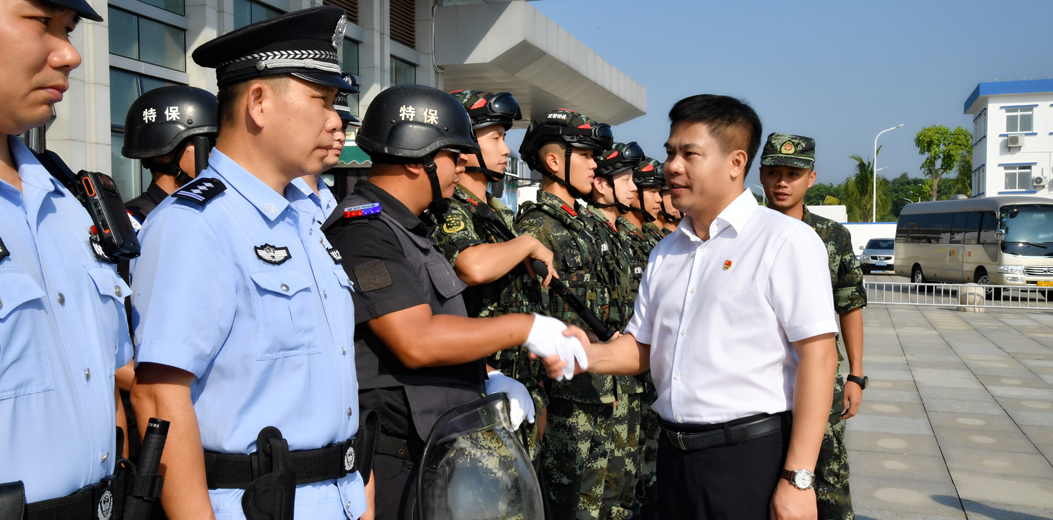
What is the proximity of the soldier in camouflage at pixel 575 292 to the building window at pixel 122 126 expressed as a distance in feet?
20.9

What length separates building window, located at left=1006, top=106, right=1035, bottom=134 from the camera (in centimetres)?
4644

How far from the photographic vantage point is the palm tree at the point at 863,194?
55.7 m

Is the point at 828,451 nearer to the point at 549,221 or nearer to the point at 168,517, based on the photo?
the point at 549,221

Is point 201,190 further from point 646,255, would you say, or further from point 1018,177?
point 1018,177

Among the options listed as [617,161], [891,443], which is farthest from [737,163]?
[891,443]

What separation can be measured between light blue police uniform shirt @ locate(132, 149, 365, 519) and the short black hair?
57.9 inches

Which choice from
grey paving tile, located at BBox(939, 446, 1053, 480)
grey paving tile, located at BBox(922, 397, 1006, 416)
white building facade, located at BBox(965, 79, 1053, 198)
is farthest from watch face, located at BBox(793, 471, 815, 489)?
white building facade, located at BBox(965, 79, 1053, 198)

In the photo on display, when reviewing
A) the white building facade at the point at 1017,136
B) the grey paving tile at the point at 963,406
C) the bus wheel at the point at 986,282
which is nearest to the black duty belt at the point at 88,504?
the grey paving tile at the point at 963,406

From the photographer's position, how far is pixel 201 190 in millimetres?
1789

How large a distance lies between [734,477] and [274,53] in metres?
1.86

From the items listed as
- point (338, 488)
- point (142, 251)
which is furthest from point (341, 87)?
point (338, 488)

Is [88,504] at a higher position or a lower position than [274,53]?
lower

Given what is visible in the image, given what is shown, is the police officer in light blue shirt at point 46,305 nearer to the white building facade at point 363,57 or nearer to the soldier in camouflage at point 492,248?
the soldier in camouflage at point 492,248

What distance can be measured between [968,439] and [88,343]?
712 centimetres
